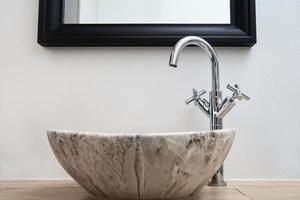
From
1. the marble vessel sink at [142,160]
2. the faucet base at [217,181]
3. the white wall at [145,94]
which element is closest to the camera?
the marble vessel sink at [142,160]

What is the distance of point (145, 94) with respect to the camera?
845mm

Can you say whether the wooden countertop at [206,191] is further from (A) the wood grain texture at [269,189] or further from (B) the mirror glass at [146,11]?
(B) the mirror glass at [146,11]

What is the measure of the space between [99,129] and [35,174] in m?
0.22

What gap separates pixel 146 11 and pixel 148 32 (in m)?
0.07

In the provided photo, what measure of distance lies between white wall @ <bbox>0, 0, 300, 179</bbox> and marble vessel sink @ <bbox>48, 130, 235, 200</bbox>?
0.32 m

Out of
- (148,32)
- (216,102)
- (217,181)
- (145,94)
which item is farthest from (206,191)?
(148,32)

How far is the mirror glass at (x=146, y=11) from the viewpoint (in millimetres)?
856

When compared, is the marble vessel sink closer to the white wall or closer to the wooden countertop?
the wooden countertop

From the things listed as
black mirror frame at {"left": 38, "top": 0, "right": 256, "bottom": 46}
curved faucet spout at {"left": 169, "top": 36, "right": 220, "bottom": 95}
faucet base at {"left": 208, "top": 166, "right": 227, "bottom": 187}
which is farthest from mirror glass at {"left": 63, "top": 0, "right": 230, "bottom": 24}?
faucet base at {"left": 208, "top": 166, "right": 227, "bottom": 187}

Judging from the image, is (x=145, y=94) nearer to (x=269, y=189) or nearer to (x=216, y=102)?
(x=216, y=102)

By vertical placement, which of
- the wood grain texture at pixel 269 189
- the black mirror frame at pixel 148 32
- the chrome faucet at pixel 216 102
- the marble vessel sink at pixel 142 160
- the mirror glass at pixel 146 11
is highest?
the mirror glass at pixel 146 11

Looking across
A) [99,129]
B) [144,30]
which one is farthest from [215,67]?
[99,129]

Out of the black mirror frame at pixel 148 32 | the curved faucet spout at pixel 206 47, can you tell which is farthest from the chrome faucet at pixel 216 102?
the black mirror frame at pixel 148 32

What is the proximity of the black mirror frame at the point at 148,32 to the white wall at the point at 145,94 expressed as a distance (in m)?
0.03
